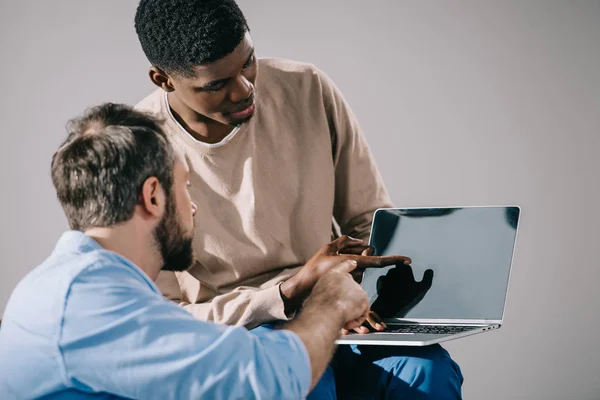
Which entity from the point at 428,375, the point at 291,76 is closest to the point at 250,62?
the point at 291,76

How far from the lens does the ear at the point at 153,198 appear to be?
1063mm

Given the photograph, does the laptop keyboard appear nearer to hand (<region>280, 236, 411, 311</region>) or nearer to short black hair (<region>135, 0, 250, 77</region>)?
hand (<region>280, 236, 411, 311</region>)

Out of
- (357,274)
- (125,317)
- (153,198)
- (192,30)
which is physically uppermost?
(192,30)

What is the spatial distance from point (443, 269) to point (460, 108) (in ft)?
3.37

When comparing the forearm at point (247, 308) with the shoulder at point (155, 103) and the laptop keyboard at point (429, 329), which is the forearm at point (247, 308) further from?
the shoulder at point (155, 103)

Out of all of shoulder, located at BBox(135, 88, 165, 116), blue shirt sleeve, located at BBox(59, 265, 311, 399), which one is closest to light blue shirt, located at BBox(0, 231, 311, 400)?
blue shirt sleeve, located at BBox(59, 265, 311, 399)

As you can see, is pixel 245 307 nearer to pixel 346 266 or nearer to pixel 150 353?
pixel 346 266

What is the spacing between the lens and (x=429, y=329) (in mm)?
1377

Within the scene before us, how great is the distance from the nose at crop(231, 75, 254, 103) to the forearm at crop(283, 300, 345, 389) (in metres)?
0.49

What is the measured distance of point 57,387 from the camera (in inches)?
37.3

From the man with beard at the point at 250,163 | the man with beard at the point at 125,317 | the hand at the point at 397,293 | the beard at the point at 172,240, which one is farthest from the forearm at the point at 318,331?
the hand at the point at 397,293

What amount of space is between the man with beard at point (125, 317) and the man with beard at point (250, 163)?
35 centimetres

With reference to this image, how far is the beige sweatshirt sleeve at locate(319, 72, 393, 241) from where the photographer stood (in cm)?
160

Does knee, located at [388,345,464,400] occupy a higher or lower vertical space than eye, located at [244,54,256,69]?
lower
